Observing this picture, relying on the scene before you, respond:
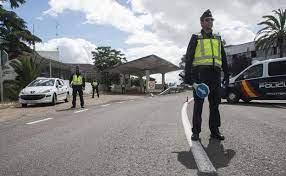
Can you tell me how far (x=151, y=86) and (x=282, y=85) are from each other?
2681cm

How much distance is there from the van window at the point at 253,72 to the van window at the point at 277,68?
42 cm

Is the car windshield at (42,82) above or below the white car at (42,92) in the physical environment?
above

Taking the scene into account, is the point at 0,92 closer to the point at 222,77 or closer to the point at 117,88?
the point at 222,77

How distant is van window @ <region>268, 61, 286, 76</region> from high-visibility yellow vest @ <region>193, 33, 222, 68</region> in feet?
39.6

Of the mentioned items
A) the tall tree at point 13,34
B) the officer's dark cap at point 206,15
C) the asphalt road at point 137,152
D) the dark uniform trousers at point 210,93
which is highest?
the tall tree at point 13,34

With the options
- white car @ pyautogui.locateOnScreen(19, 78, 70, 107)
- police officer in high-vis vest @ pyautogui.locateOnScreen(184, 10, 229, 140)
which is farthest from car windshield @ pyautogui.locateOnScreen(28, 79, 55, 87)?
police officer in high-vis vest @ pyautogui.locateOnScreen(184, 10, 229, 140)

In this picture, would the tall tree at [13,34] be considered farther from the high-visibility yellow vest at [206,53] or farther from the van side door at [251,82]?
the high-visibility yellow vest at [206,53]

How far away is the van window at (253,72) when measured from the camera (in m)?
18.5

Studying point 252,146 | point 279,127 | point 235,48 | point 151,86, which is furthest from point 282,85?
point 235,48

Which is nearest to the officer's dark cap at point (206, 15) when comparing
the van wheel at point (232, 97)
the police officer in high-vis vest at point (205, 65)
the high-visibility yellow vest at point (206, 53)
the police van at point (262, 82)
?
the police officer in high-vis vest at point (205, 65)

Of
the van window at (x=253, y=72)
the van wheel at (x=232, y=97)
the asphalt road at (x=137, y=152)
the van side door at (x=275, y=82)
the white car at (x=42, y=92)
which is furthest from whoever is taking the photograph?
the white car at (x=42, y=92)

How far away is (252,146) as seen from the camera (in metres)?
5.89

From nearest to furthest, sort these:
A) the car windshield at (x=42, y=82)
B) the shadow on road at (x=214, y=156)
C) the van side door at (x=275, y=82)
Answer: the shadow on road at (x=214, y=156), the van side door at (x=275, y=82), the car windshield at (x=42, y=82)

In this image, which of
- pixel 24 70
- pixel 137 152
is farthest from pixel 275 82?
pixel 24 70
